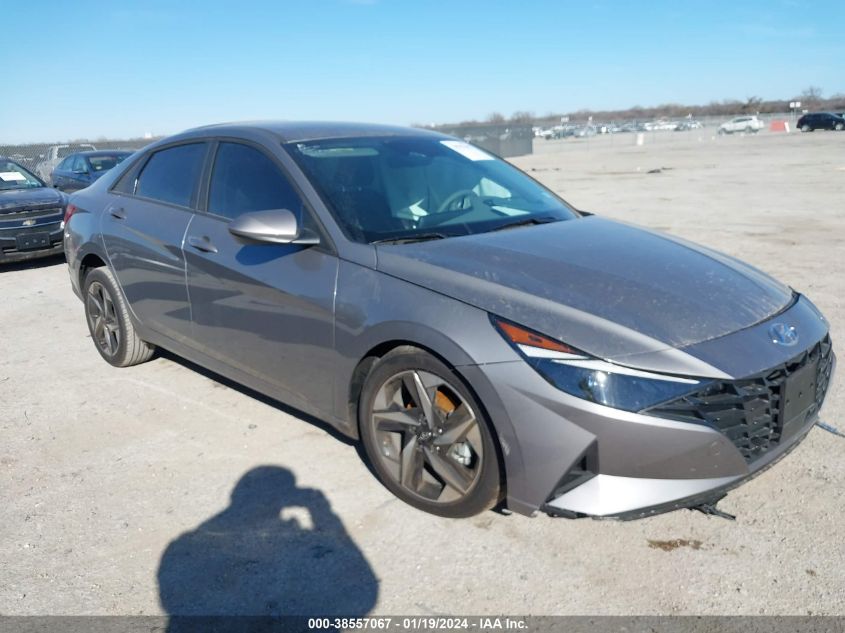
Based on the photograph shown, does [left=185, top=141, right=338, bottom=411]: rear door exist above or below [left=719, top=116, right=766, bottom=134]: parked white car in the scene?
below

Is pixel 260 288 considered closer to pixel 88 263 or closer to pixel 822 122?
pixel 88 263

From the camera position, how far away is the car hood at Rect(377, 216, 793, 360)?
2.58 metres

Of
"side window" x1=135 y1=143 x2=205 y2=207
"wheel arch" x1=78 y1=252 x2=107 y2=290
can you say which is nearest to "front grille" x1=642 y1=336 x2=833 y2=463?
"side window" x1=135 y1=143 x2=205 y2=207

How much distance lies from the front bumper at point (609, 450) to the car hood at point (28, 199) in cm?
872

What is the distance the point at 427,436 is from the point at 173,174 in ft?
8.44

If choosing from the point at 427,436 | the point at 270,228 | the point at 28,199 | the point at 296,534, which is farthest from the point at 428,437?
the point at 28,199

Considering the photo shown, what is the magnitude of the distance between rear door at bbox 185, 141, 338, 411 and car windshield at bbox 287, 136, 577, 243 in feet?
0.63

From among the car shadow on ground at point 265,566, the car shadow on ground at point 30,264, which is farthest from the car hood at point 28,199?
Result: the car shadow on ground at point 265,566

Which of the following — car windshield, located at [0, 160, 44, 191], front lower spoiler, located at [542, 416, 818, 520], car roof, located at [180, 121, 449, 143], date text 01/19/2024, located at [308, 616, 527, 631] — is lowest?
date text 01/19/2024, located at [308, 616, 527, 631]

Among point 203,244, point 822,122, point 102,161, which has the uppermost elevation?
point 822,122

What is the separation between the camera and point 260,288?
352 cm

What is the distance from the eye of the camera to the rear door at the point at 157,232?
4.16 metres

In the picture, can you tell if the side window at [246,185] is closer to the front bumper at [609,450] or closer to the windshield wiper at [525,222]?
the windshield wiper at [525,222]

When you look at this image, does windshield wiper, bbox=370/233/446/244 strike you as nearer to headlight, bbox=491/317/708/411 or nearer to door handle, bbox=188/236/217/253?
headlight, bbox=491/317/708/411
